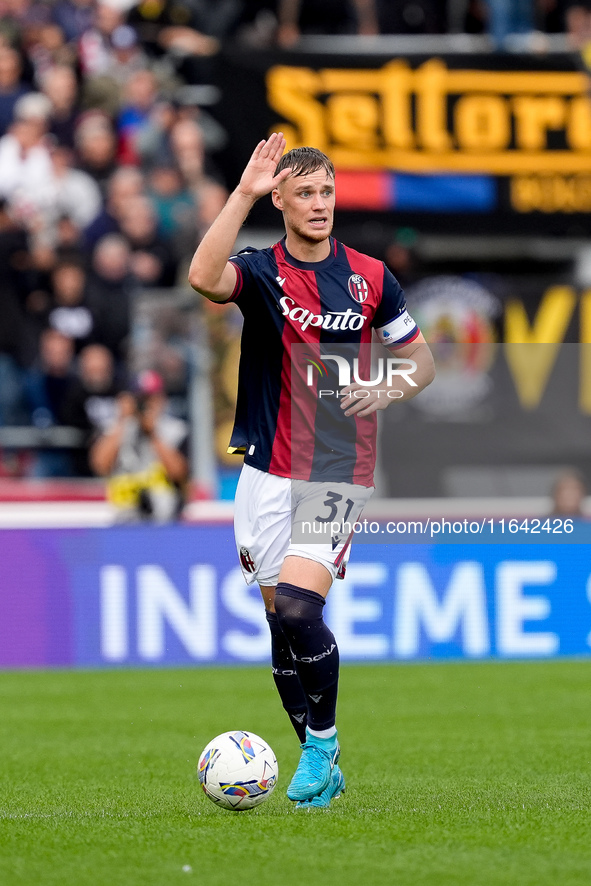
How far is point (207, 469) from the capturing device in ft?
42.8

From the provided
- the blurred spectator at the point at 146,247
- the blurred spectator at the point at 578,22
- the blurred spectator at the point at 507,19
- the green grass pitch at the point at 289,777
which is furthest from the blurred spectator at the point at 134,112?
the green grass pitch at the point at 289,777

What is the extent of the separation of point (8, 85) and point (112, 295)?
→ 3134 millimetres

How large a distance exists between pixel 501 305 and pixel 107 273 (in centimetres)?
383

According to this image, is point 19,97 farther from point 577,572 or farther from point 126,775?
point 126,775

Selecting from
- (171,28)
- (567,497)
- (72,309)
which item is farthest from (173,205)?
(567,497)

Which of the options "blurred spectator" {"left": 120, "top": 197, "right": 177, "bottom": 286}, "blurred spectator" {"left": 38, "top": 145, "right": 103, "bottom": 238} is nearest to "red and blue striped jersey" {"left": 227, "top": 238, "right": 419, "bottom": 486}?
"blurred spectator" {"left": 120, "top": 197, "right": 177, "bottom": 286}

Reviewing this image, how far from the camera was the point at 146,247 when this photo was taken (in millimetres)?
13680

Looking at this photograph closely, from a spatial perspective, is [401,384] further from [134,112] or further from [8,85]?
[8,85]

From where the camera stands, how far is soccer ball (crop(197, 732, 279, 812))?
5266mm

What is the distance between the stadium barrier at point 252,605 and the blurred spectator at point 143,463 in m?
0.40

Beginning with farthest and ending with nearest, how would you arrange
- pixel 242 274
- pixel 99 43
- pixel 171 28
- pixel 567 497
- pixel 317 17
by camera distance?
pixel 317 17
pixel 171 28
pixel 99 43
pixel 567 497
pixel 242 274

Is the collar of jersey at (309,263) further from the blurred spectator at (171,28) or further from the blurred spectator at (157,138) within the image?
the blurred spectator at (171,28)

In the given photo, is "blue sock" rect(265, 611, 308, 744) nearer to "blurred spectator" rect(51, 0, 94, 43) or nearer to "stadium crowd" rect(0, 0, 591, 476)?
"stadium crowd" rect(0, 0, 591, 476)

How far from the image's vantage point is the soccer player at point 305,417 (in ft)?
17.6
